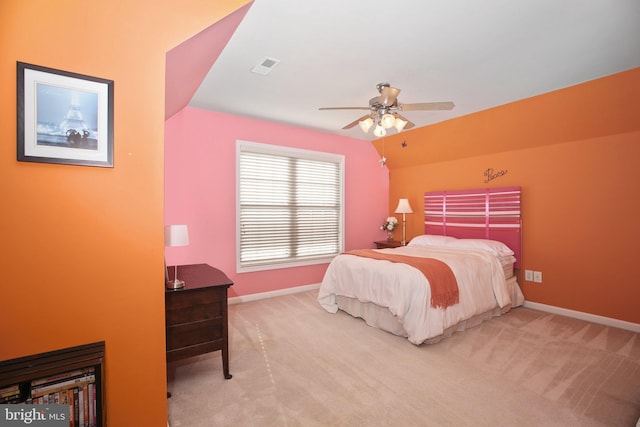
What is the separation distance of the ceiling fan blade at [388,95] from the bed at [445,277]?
64.1 inches

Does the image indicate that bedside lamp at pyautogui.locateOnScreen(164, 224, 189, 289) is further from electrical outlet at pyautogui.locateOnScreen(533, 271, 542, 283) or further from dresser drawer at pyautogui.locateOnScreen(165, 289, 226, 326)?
electrical outlet at pyautogui.locateOnScreen(533, 271, 542, 283)

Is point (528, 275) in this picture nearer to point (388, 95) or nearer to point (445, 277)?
point (445, 277)

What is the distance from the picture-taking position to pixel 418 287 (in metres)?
2.79

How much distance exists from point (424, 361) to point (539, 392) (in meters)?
0.79

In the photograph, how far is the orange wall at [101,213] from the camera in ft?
4.18

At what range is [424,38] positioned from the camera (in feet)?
7.13

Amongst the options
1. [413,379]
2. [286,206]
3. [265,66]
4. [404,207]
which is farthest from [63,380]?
[404,207]

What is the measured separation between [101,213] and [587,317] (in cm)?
477

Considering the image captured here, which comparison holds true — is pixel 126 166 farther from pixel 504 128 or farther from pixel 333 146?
pixel 504 128

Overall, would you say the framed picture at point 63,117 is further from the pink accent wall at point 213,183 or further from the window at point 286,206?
the window at point 286,206

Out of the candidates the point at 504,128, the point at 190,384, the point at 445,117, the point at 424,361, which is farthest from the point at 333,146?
the point at 190,384

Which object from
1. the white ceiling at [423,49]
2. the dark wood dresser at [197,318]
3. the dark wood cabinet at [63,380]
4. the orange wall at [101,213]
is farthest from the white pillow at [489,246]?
the dark wood cabinet at [63,380]

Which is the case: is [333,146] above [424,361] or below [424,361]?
above

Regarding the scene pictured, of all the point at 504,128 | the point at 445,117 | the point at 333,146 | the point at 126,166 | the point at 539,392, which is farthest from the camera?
the point at 333,146
